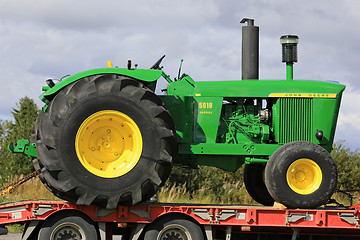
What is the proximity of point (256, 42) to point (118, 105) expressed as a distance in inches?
147

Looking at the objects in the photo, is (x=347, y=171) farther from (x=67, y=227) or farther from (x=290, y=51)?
(x=67, y=227)

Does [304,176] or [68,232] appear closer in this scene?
[68,232]

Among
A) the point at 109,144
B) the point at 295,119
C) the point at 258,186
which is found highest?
the point at 295,119

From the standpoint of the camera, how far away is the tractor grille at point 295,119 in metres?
9.99

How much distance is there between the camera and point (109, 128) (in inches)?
349

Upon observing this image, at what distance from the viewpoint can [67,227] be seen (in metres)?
8.86

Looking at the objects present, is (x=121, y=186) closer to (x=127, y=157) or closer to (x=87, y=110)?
(x=127, y=157)

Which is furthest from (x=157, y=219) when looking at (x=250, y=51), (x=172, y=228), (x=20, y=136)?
(x=20, y=136)

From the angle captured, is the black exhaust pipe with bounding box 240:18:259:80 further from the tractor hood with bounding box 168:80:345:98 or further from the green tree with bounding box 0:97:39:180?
the green tree with bounding box 0:97:39:180

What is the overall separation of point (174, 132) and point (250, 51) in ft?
9.92

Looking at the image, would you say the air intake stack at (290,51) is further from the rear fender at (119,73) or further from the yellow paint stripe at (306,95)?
the rear fender at (119,73)

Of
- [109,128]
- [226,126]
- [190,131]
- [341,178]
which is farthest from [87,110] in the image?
[341,178]

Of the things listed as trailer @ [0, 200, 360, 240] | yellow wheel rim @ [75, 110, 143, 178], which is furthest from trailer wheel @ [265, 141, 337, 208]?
yellow wheel rim @ [75, 110, 143, 178]

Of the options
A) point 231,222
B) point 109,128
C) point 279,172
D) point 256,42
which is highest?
point 256,42
